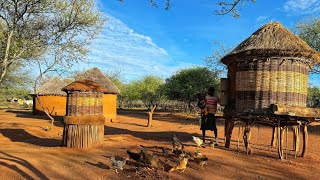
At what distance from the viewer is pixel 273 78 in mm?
8828

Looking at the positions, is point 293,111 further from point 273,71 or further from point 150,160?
point 150,160

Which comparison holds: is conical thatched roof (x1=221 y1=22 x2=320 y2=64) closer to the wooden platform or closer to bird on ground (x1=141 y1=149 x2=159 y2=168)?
the wooden platform

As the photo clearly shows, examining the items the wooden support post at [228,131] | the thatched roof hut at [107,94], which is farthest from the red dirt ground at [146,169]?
the thatched roof hut at [107,94]

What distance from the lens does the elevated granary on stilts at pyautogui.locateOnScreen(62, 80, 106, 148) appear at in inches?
408

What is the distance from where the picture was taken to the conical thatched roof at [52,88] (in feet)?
95.8

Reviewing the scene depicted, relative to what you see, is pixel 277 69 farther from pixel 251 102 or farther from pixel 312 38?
pixel 312 38

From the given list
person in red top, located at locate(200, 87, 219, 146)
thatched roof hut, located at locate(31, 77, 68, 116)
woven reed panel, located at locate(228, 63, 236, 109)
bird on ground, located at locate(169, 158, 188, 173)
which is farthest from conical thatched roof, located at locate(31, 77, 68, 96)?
bird on ground, located at locate(169, 158, 188, 173)

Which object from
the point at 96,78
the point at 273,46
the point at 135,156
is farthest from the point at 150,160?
the point at 96,78

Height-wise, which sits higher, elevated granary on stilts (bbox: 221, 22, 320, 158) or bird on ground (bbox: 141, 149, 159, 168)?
elevated granary on stilts (bbox: 221, 22, 320, 158)

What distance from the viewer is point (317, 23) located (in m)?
21.9

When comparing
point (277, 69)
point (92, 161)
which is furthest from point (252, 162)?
point (92, 161)

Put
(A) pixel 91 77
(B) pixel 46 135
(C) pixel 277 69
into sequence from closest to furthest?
1. (C) pixel 277 69
2. (B) pixel 46 135
3. (A) pixel 91 77

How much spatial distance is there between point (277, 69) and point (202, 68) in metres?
32.8

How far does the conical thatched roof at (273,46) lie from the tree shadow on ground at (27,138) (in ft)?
25.8
